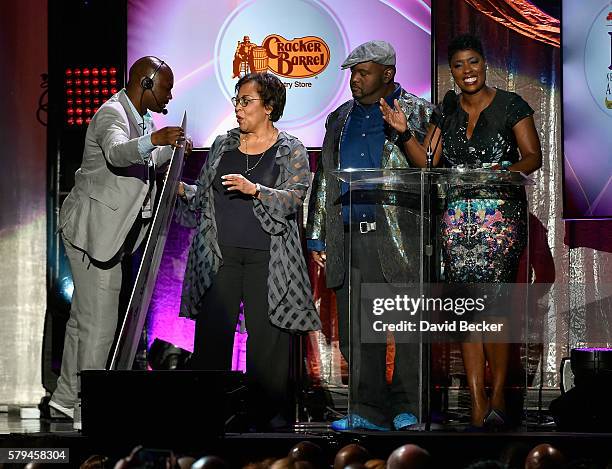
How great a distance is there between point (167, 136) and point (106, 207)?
1.86 ft

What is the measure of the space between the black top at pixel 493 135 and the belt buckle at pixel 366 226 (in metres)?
0.73

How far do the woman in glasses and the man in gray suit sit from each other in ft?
1.20

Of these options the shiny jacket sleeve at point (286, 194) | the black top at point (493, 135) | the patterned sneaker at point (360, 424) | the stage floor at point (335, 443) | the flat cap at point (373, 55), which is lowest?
the stage floor at point (335, 443)

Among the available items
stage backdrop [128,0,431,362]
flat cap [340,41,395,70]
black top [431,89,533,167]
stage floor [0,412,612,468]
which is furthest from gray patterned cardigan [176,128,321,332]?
stage floor [0,412,612,468]

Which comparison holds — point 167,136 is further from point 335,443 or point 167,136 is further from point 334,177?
point 335,443

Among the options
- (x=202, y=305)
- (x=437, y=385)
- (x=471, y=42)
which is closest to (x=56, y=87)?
(x=202, y=305)

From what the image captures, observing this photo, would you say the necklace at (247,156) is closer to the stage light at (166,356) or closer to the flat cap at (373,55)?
the flat cap at (373,55)

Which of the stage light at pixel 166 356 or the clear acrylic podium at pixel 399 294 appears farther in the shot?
the stage light at pixel 166 356

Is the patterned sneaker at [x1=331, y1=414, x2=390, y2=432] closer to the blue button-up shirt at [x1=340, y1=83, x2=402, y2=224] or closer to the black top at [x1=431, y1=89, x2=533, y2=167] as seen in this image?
the black top at [x1=431, y1=89, x2=533, y2=167]

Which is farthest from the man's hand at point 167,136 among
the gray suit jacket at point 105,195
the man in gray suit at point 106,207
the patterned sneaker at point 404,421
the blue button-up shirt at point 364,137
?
the patterned sneaker at point 404,421

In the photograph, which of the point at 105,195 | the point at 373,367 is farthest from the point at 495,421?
the point at 105,195

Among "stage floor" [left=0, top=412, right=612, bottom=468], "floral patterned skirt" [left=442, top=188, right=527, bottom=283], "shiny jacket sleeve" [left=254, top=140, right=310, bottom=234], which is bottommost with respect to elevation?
"stage floor" [left=0, top=412, right=612, bottom=468]

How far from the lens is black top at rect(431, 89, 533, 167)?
4672mm

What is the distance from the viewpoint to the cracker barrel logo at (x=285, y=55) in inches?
243
